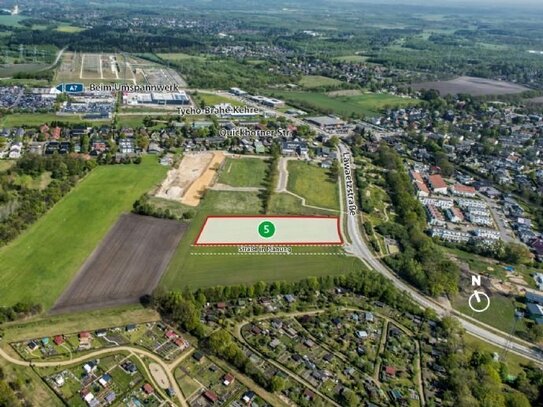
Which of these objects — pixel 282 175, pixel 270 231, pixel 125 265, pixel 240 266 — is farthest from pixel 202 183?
pixel 125 265

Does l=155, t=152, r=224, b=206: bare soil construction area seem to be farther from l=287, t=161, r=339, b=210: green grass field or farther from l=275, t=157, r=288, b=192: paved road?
l=287, t=161, r=339, b=210: green grass field

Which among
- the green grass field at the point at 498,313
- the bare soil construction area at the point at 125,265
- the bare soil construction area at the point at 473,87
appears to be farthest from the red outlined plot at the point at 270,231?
the bare soil construction area at the point at 473,87

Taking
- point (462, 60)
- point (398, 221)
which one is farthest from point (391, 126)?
point (462, 60)

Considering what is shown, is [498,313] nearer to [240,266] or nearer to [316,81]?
[240,266]

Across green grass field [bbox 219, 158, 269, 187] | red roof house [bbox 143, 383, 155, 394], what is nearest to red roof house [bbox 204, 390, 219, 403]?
red roof house [bbox 143, 383, 155, 394]

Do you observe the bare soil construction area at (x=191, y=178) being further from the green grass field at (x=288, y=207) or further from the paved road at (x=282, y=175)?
the green grass field at (x=288, y=207)

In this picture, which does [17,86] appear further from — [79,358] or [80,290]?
[79,358]

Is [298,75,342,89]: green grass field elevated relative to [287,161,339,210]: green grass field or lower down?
elevated
